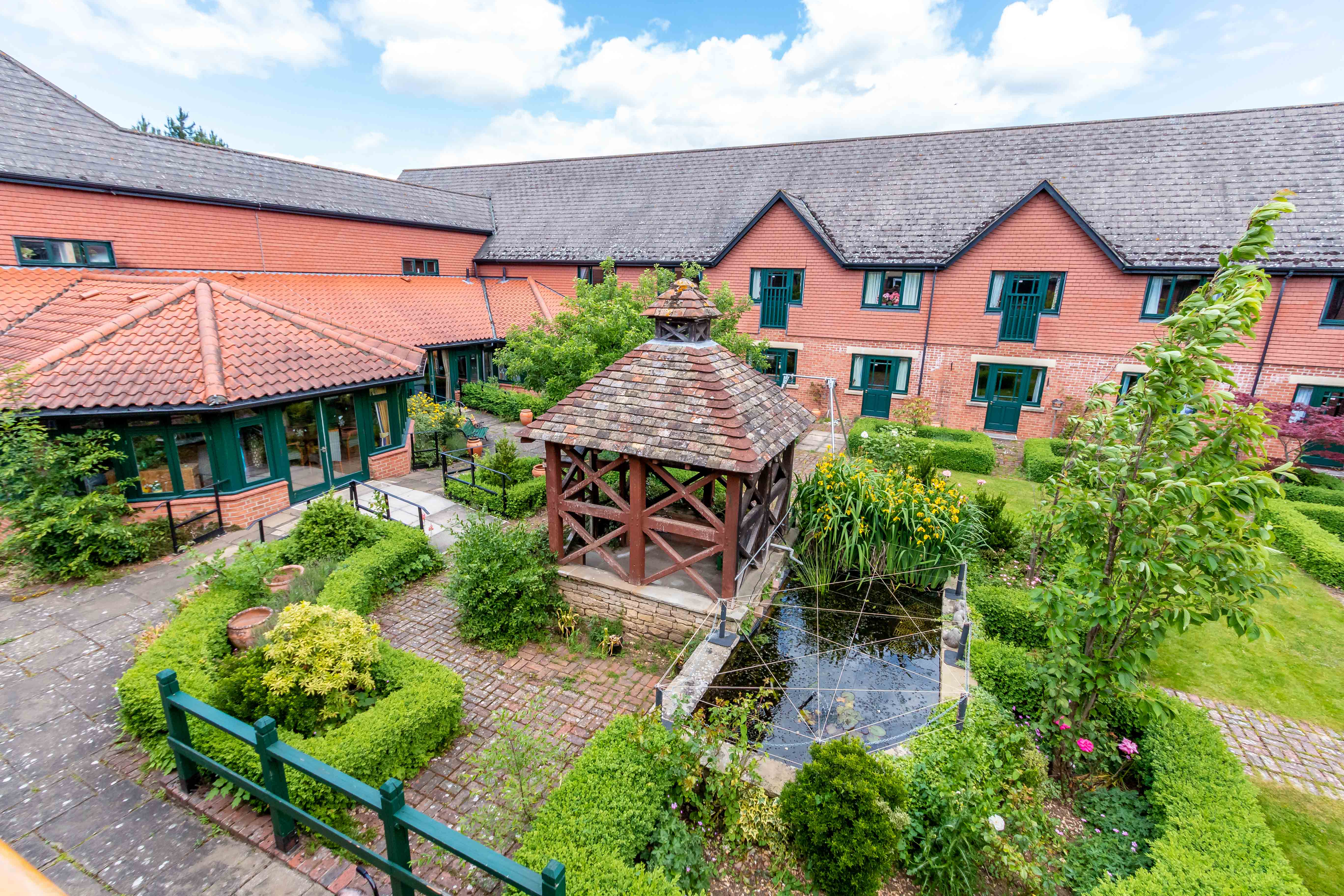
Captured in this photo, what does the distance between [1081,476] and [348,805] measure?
8009 mm

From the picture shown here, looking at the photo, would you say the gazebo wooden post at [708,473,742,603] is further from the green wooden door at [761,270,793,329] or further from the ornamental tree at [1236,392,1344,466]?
the green wooden door at [761,270,793,329]

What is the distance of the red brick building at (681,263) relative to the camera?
41.5ft

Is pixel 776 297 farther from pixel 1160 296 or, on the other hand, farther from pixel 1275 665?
pixel 1275 665

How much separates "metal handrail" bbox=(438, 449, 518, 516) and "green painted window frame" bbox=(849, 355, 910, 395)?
48.1 feet

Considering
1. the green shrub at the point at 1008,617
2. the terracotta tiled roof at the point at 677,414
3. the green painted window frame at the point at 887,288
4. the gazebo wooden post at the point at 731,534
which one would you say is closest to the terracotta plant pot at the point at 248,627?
the terracotta tiled roof at the point at 677,414

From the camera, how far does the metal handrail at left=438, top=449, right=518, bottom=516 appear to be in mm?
12992

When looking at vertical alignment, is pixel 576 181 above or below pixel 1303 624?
above

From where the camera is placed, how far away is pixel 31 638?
26.1ft

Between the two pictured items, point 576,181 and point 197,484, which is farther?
point 576,181

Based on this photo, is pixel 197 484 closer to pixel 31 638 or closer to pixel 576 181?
pixel 31 638

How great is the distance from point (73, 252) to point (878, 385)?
1012 inches

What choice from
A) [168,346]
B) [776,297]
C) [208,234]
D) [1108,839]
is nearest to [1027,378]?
[776,297]

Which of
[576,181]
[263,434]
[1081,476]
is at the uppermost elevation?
[576,181]

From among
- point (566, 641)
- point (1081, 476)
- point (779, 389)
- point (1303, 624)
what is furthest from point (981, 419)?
point (566, 641)
